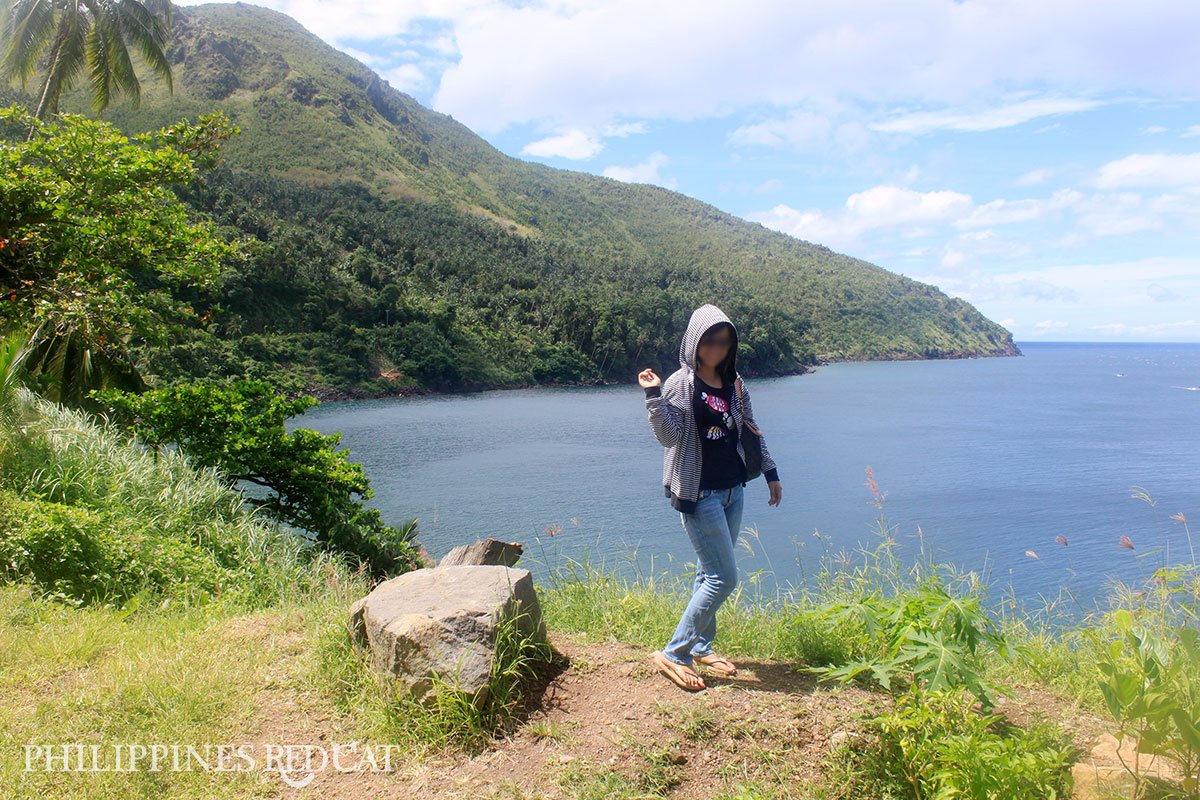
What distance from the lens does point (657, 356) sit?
67188 millimetres

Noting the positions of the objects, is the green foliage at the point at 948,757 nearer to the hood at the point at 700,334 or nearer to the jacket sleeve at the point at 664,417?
the jacket sleeve at the point at 664,417

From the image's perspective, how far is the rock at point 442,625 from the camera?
297cm

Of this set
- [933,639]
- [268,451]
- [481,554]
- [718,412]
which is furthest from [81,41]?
[933,639]

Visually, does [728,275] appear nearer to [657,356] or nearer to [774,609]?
[657,356]

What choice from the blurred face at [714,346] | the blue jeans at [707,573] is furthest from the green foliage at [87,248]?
the blue jeans at [707,573]

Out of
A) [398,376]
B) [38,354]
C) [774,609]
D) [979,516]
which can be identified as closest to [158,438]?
[38,354]

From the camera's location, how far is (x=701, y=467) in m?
3.26

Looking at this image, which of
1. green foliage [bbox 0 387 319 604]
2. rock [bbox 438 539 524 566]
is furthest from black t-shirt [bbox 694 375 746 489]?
green foliage [bbox 0 387 319 604]

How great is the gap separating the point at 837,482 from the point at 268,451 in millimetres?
20770

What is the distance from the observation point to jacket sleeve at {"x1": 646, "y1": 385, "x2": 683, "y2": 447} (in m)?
3.17

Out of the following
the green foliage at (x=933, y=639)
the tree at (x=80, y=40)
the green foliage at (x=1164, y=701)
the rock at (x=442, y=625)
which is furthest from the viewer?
the tree at (x=80, y=40)

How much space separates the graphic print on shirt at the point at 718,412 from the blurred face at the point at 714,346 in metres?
0.15

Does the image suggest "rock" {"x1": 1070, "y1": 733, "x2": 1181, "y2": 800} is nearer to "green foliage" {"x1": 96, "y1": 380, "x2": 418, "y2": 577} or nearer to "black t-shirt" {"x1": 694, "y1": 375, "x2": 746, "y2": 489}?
"black t-shirt" {"x1": 694, "y1": 375, "x2": 746, "y2": 489}

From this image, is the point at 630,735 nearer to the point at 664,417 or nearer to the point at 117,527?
the point at 664,417
